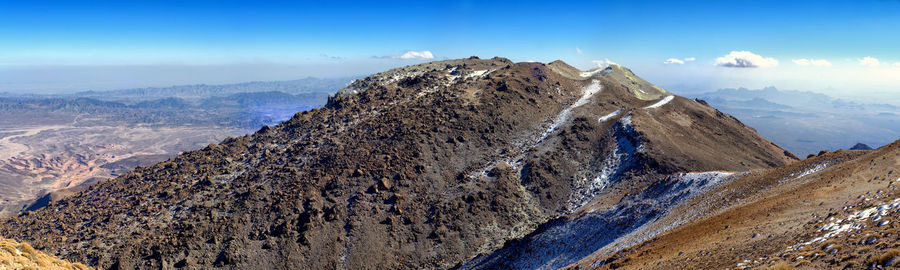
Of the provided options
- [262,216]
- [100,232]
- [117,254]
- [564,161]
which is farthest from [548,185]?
[100,232]

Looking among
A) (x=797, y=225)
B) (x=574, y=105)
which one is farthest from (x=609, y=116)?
(x=797, y=225)

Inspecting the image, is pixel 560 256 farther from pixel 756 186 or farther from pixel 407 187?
pixel 407 187

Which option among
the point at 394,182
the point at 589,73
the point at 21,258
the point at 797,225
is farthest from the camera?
the point at 589,73

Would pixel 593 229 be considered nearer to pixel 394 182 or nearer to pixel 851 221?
pixel 851 221

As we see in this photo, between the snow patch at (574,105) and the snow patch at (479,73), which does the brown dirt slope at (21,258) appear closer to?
the snow patch at (574,105)

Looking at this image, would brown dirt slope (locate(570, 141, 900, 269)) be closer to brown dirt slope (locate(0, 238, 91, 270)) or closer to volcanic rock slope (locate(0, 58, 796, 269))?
volcanic rock slope (locate(0, 58, 796, 269))

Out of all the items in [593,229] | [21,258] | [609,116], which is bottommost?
[593,229]
